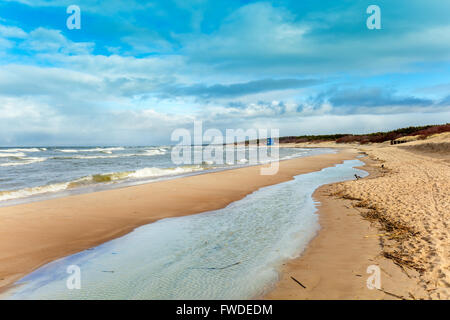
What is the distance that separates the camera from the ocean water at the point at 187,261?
371 cm

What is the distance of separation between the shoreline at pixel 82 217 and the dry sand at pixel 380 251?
4.34 meters

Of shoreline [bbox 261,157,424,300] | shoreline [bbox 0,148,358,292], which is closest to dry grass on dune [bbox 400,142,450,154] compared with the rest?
shoreline [bbox 0,148,358,292]

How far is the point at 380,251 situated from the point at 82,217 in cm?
785

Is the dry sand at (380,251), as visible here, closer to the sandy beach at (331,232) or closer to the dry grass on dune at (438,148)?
the sandy beach at (331,232)

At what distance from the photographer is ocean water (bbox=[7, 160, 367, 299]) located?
12.2 ft

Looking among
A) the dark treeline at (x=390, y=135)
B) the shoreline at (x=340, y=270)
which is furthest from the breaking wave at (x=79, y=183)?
the dark treeline at (x=390, y=135)

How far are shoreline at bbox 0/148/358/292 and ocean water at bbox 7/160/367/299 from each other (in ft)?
1.57

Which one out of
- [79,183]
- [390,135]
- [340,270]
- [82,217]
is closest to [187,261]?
[340,270]

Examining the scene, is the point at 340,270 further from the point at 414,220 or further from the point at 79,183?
the point at 79,183

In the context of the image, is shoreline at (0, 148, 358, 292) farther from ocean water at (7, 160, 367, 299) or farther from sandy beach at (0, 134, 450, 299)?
ocean water at (7, 160, 367, 299)

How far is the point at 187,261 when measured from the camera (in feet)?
15.5

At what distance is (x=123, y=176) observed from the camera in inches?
706

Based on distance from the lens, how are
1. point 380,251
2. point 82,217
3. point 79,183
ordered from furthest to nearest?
point 79,183
point 82,217
point 380,251
